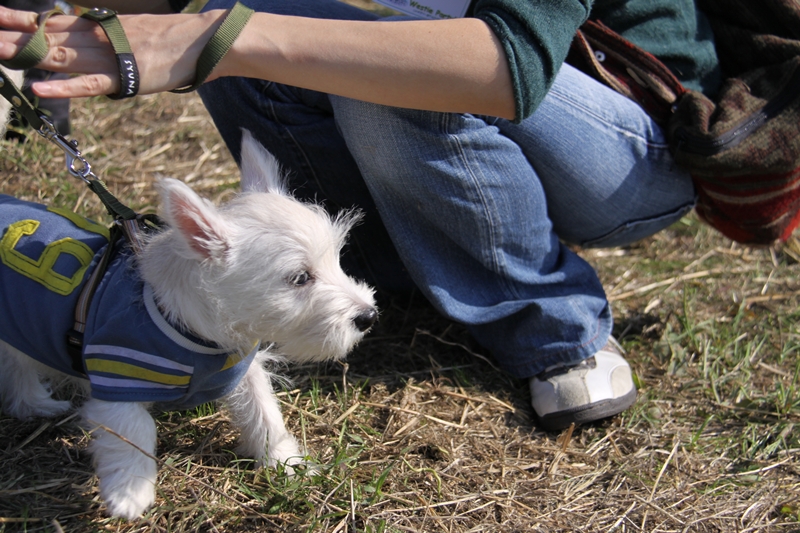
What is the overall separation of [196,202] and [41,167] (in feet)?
7.03

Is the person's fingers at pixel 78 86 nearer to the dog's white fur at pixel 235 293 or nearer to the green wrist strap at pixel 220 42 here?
the green wrist strap at pixel 220 42

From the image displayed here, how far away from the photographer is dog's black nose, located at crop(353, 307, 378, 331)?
1812mm

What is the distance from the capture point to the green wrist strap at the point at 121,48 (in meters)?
1.58

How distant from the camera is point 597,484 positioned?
2.10 meters

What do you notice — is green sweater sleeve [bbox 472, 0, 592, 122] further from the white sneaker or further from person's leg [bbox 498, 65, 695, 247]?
the white sneaker

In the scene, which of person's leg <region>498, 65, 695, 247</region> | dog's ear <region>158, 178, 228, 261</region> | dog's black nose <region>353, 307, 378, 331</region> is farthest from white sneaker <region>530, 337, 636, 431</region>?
dog's ear <region>158, 178, 228, 261</region>

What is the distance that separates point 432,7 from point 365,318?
3.94ft

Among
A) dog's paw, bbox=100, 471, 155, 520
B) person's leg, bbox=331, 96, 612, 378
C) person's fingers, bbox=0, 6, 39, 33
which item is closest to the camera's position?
person's fingers, bbox=0, 6, 39, 33

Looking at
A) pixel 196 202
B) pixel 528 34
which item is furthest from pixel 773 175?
pixel 196 202

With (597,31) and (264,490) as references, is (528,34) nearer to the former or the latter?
(597,31)

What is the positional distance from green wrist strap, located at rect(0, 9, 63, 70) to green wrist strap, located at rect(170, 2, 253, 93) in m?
0.36

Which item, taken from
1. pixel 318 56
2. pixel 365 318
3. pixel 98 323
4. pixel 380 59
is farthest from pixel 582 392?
pixel 98 323

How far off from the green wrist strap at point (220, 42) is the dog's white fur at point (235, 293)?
11.1 inches

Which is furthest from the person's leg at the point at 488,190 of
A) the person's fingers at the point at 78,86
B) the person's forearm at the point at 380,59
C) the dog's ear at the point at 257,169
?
the person's fingers at the point at 78,86
